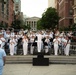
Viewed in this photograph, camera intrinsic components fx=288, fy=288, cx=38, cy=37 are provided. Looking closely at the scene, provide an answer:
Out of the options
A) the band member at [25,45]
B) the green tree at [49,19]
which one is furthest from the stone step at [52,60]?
the green tree at [49,19]

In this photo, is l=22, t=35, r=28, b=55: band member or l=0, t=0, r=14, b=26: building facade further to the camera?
l=0, t=0, r=14, b=26: building facade

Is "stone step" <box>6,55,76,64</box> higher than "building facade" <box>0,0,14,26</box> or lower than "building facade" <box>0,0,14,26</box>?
lower

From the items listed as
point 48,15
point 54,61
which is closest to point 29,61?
point 54,61

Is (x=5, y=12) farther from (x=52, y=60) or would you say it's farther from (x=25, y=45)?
(x=52, y=60)

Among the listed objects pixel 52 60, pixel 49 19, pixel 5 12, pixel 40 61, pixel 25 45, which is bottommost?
pixel 52 60

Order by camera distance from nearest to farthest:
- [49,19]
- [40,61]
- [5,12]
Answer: [40,61] → [5,12] → [49,19]

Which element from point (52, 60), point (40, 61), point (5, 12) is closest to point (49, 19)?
point (5, 12)

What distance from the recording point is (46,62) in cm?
1912

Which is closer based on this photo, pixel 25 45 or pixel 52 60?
pixel 52 60

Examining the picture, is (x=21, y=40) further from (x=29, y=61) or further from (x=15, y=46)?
(x=29, y=61)

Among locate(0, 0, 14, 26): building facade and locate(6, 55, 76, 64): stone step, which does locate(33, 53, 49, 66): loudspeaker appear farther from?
locate(0, 0, 14, 26): building facade

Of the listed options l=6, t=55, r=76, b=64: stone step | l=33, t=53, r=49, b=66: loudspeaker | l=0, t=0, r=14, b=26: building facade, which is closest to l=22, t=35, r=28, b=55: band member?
l=6, t=55, r=76, b=64: stone step

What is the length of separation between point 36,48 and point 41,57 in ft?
19.3

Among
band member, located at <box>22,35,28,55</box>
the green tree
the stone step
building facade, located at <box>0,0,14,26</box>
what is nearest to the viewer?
the stone step
